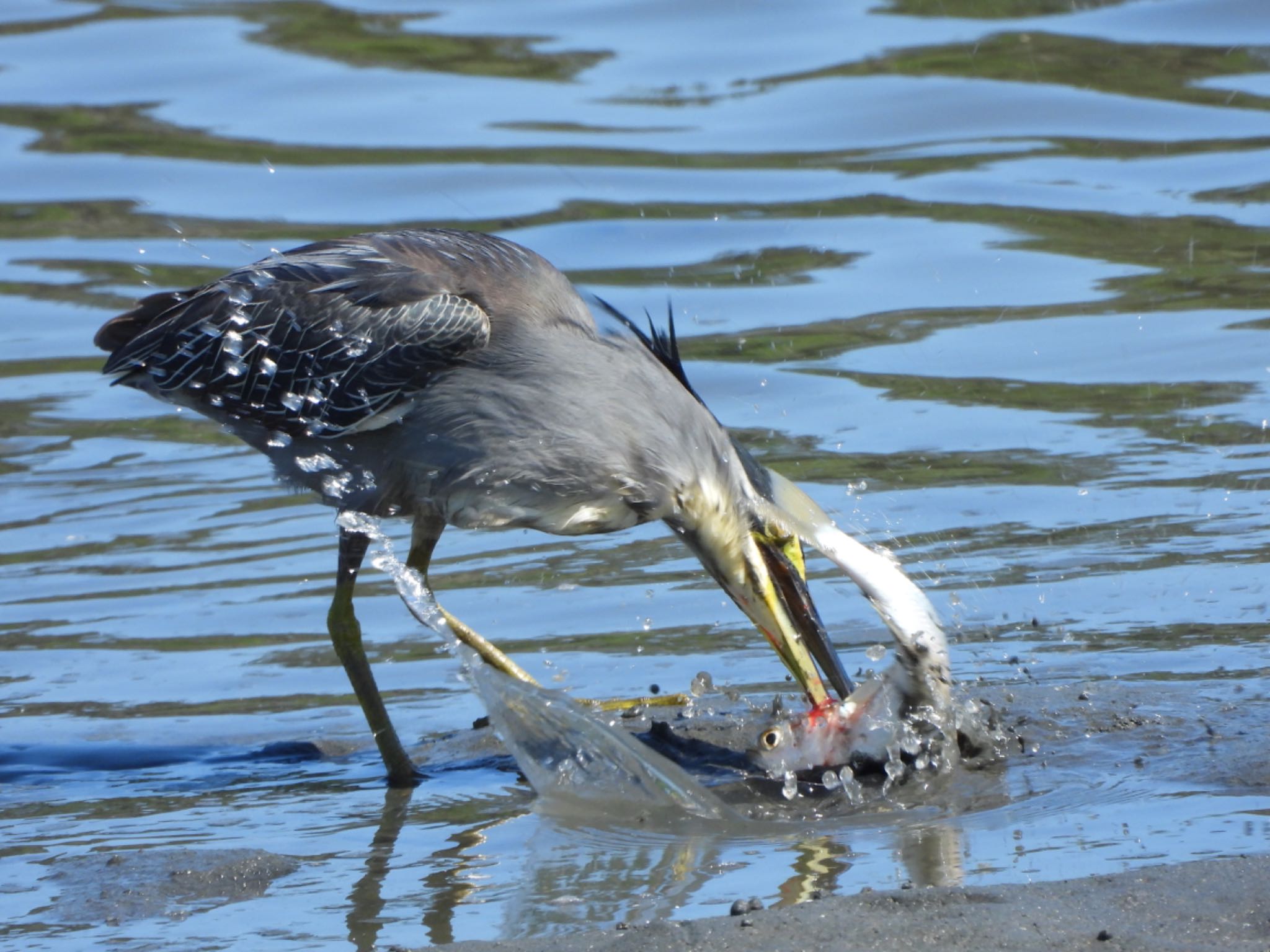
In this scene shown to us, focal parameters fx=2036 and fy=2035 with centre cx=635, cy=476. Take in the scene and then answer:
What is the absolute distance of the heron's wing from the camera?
680 cm

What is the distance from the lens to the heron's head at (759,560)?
6.55 m

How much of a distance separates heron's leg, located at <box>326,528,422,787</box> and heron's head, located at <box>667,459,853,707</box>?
1148 mm

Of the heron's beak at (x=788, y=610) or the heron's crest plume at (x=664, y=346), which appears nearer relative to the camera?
the heron's beak at (x=788, y=610)

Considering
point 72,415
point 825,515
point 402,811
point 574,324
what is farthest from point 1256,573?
point 72,415

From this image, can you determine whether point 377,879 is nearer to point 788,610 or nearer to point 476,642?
point 476,642

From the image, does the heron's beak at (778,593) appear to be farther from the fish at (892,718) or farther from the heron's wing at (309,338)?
the heron's wing at (309,338)

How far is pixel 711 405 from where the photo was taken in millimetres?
10750

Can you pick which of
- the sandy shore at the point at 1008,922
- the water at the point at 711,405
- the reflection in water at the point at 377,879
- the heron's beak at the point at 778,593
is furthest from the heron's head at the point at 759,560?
the sandy shore at the point at 1008,922

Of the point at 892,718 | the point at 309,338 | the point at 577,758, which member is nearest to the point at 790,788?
the point at 892,718

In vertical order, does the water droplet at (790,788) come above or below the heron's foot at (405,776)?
above

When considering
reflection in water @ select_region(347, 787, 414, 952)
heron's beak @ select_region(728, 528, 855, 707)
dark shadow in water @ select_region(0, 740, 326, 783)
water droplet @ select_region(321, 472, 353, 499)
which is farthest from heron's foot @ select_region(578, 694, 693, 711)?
water droplet @ select_region(321, 472, 353, 499)

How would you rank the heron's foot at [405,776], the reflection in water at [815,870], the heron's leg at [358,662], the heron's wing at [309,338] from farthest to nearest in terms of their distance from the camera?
the heron's wing at [309,338], the heron's leg at [358,662], the heron's foot at [405,776], the reflection in water at [815,870]

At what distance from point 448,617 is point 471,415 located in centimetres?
72

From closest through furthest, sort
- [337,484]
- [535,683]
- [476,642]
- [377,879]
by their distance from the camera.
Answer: [377,879] < [535,683] < [476,642] < [337,484]
